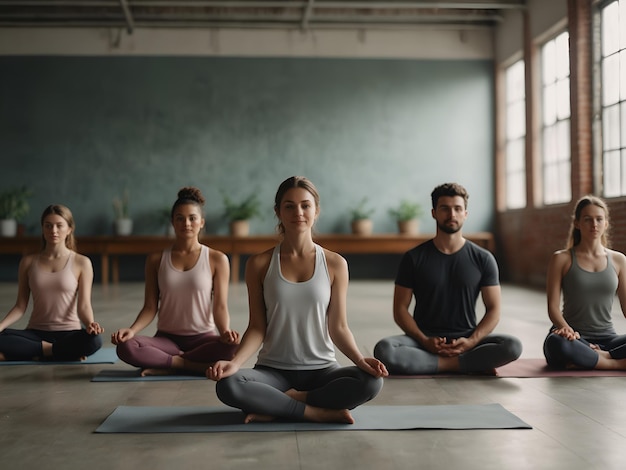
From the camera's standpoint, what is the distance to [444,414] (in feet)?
8.82

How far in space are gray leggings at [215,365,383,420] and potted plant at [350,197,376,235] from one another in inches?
308

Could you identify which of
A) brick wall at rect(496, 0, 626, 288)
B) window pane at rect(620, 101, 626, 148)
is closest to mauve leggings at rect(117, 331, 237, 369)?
brick wall at rect(496, 0, 626, 288)

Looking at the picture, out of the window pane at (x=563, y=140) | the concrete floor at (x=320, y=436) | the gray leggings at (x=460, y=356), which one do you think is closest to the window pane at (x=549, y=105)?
the window pane at (x=563, y=140)

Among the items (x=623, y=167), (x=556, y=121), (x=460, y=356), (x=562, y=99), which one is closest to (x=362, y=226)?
(x=556, y=121)

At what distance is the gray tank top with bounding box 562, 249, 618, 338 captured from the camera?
3611 millimetres

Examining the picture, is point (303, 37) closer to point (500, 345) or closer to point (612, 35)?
point (612, 35)

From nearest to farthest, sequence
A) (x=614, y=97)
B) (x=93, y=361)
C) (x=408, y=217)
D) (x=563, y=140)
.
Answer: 1. (x=93, y=361)
2. (x=614, y=97)
3. (x=563, y=140)
4. (x=408, y=217)

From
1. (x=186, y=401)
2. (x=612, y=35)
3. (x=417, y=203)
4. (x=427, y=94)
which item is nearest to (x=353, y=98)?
(x=427, y=94)

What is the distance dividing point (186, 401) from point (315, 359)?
2.22ft

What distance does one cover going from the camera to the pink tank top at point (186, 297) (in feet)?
11.8

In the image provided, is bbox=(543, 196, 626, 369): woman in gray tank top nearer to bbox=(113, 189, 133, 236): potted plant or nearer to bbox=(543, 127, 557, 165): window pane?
bbox=(543, 127, 557, 165): window pane

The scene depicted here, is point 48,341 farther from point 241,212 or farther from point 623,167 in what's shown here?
point 241,212

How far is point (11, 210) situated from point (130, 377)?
7.46m

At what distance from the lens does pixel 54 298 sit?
3.91 metres
